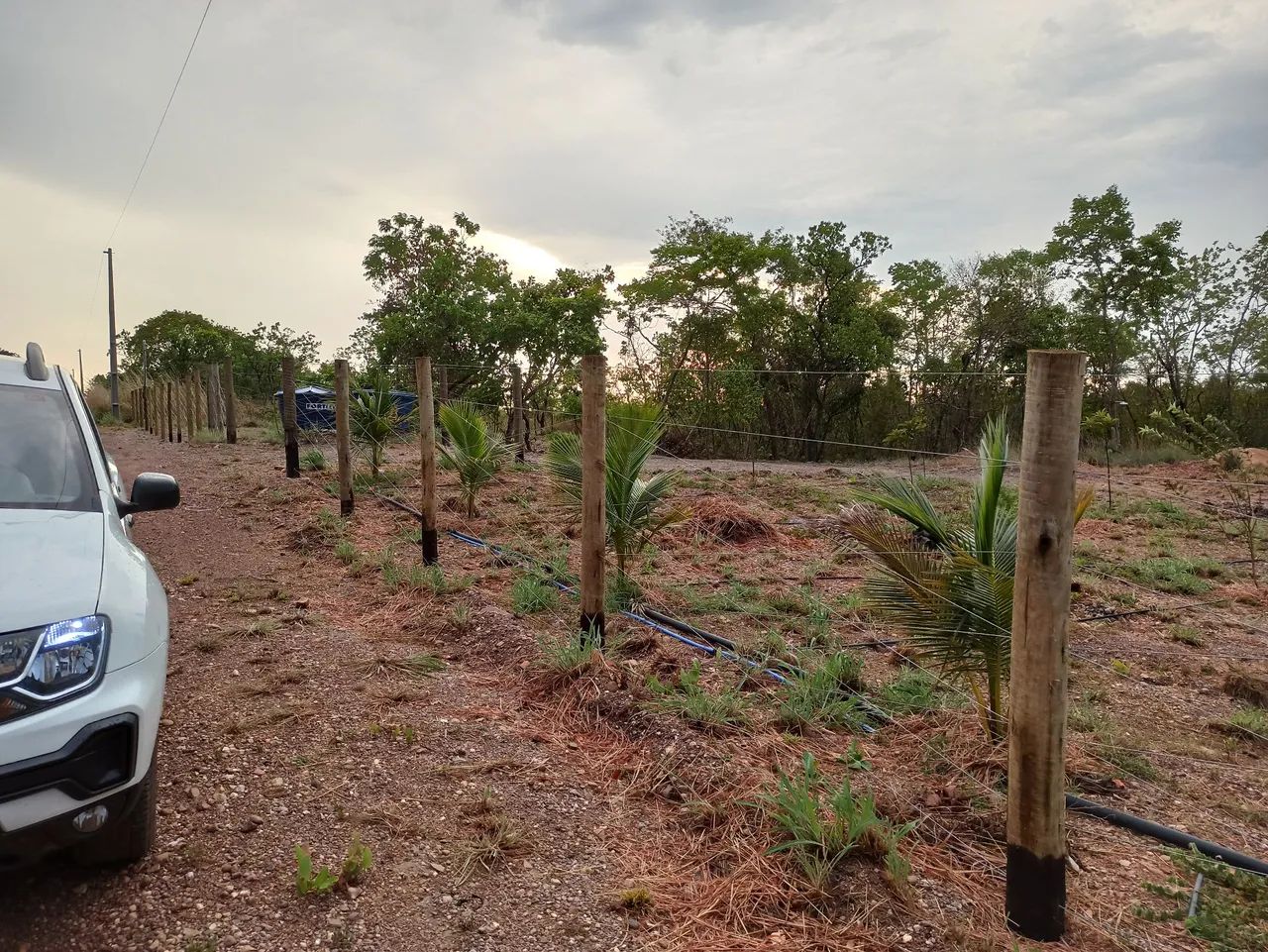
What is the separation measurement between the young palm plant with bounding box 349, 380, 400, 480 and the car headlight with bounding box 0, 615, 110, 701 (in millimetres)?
9103

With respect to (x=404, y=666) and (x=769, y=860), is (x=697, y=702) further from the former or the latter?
(x=404, y=666)

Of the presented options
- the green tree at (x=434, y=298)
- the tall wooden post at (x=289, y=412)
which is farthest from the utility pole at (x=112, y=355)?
the tall wooden post at (x=289, y=412)

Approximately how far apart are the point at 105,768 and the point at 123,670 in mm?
253

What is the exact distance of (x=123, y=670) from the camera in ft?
7.23

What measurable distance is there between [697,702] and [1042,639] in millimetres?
1859

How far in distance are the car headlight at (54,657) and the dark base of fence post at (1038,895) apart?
265 cm

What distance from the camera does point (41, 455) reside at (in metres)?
2.93

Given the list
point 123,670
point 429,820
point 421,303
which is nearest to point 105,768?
point 123,670

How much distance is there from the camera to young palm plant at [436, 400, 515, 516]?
352 inches

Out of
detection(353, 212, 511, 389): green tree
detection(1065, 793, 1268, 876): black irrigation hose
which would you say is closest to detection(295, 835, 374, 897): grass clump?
detection(1065, 793, 1268, 876): black irrigation hose

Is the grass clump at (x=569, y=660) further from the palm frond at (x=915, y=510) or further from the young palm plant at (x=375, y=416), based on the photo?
the young palm plant at (x=375, y=416)

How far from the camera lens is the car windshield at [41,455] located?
9.05 ft

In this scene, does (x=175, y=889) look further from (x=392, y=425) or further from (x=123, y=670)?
(x=392, y=425)

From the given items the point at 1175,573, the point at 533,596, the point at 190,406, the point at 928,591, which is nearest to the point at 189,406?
the point at 190,406
